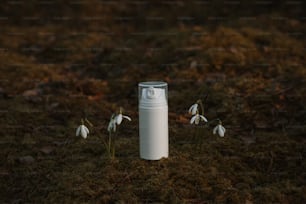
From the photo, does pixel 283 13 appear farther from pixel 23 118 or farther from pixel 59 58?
pixel 23 118

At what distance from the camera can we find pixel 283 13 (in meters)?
4.76

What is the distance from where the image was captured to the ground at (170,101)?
197cm

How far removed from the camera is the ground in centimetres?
197

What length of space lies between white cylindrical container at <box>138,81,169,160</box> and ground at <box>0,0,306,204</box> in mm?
57

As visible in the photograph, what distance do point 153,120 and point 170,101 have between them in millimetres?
931

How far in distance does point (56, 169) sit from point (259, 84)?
1.50 m

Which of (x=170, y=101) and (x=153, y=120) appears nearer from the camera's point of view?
(x=153, y=120)

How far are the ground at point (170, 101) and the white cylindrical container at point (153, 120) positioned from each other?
6cm

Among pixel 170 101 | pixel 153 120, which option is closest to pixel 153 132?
pixel 153 120

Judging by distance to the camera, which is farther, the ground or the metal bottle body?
the metal bottle body

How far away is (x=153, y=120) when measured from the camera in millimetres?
2078

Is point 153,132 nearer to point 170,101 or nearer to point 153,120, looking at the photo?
point 153,120

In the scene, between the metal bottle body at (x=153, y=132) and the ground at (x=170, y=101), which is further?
the metal bottle body at (x=153, y=132)

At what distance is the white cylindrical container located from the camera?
2.07m
